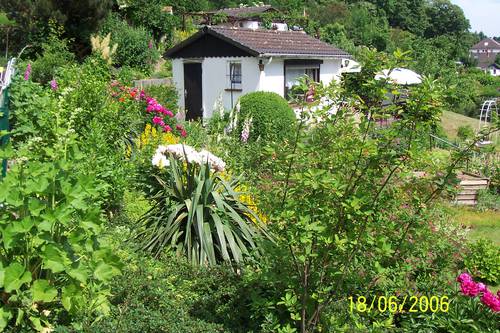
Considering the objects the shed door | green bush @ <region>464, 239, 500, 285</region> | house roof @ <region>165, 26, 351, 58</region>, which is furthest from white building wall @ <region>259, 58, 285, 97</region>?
green bush @ <region>464, 239, 500, 285</region>

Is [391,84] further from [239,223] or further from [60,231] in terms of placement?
[239,223]

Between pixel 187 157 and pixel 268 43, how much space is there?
12636 millimetres

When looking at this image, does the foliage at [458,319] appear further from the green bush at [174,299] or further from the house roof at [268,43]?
the house roof at [268,43]

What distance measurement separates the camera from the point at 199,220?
4.66 m

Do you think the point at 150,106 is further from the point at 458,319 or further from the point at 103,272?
the point at 458,319

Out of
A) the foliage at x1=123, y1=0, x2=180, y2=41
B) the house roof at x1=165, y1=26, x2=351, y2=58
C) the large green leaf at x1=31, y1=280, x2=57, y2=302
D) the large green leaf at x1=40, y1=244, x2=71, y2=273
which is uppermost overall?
the foliage at x1=123, y1=0, x2=180, y2=41

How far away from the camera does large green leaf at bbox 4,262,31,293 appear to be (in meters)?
2.77

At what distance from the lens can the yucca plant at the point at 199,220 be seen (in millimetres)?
4605

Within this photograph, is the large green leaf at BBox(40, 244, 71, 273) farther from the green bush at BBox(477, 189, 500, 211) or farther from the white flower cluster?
the green bush at BBox(477, 189, 500, 211)

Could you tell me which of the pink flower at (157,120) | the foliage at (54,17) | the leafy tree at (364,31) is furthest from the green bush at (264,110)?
the leafy tree at (364,31)

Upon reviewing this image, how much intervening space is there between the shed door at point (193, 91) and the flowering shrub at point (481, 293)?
1453cm

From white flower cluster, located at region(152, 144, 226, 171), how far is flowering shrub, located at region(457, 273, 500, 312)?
2.43 metres

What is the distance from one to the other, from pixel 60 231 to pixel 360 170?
1762mm

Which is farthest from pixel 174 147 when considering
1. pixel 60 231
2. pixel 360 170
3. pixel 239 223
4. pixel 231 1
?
pixel 231 1
